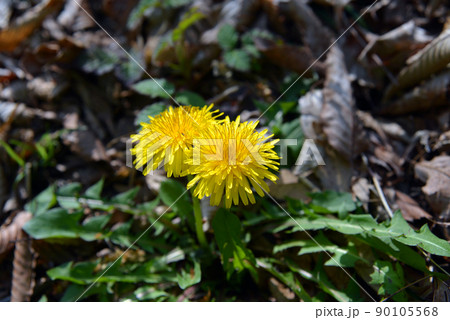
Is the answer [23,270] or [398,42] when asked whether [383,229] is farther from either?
[23,270]

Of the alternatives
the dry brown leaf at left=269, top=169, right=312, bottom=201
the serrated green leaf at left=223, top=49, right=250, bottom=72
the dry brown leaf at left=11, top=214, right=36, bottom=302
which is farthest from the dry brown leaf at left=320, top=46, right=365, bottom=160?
the dry brown leaf at left=11, top=214, right=36, bottom=302

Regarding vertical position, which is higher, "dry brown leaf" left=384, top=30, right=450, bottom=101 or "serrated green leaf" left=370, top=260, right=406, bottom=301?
"dry brown leaf" left=384, top=30, right=450, bottom=101

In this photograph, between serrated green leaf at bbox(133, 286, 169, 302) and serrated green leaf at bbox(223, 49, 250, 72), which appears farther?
serrated green leaf at bbox(223, 49, 250, 72)

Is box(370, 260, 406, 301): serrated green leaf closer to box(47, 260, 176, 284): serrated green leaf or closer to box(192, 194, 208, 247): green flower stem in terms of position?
box(192, 194, 208, 247): green flower stem

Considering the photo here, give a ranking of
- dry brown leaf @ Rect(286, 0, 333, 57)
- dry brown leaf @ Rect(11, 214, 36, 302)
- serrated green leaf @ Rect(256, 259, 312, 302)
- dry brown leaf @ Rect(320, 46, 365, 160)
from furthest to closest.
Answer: dry brown leaf @ Rect(286, 0, 333, 57) < dry brown leaf @ Rect(320, 46, 365, 160) < dry brown leaf @ Rect(11, 214, 36, 302) < serrated green leaf @ Rect(256, 259, 312, 302)

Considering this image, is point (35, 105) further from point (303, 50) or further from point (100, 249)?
point (303, 50)
